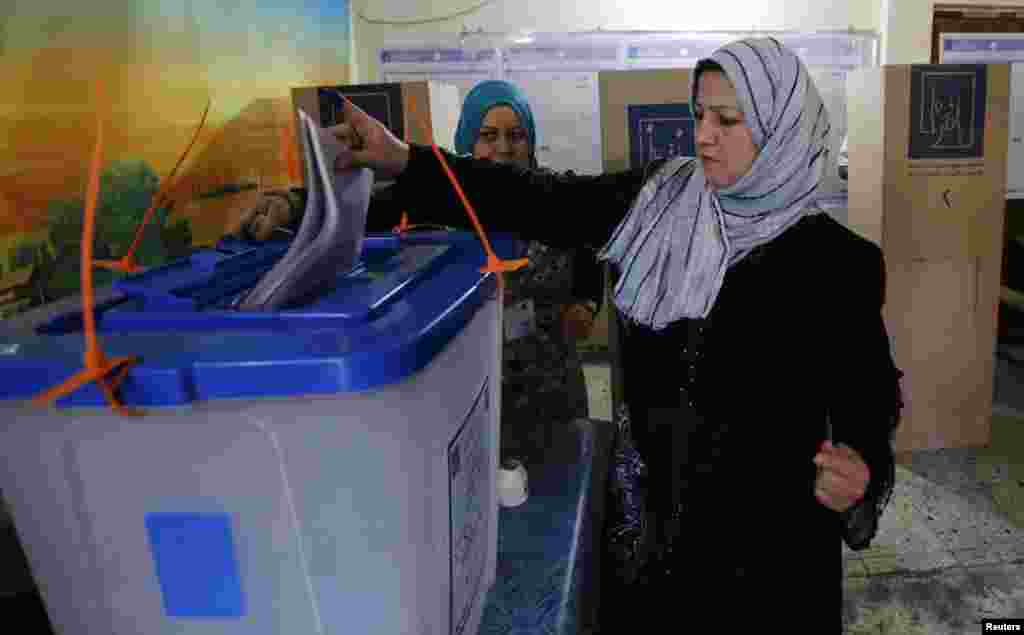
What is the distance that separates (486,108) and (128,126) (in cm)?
78

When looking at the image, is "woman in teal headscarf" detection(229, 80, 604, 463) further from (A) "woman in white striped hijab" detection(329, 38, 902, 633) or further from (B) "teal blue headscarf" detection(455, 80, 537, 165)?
(A) "woman in white striped hijab" detection(329, 38, 902, 633)

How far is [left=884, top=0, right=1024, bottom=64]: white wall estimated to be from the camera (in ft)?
11.5

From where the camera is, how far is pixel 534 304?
1.51 m

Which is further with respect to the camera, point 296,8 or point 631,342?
point 296,8

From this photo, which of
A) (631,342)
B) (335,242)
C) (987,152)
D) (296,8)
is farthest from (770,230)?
(296,8)

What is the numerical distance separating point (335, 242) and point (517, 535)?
48cm

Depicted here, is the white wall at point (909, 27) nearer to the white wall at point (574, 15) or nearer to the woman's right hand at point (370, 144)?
the white wall at point (574, 15)

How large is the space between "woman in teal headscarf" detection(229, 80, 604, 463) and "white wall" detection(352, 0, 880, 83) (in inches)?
81.3

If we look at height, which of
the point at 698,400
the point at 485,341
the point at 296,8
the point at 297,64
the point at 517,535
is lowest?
the point at 517,535

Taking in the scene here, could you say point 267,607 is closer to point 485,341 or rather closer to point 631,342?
point 485,341

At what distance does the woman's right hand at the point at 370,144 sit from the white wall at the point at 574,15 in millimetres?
2962

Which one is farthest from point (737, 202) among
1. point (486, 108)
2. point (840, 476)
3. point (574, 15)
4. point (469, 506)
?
point (574, 15)

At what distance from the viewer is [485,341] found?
0.67m

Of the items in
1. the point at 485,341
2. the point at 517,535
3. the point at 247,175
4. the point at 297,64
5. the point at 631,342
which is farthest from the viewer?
the point at 297,64
